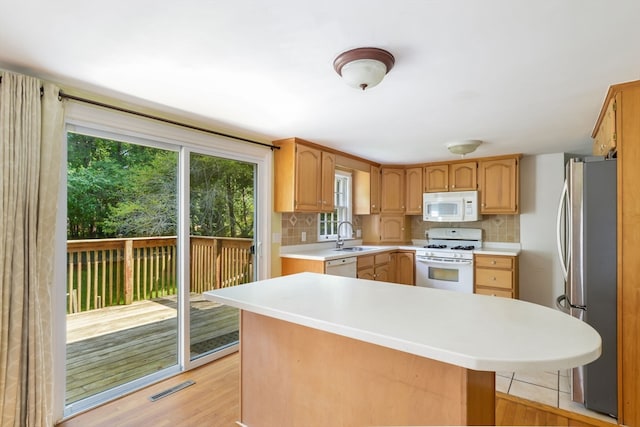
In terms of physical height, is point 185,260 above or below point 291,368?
above

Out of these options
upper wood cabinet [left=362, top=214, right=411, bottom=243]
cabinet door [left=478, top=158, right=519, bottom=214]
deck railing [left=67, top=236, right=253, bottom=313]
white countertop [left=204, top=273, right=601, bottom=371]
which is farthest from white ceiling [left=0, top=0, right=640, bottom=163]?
upper wood cabinet [left=362, top=214, right=411, bottom=243]

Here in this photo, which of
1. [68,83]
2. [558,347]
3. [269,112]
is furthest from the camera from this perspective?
[269,112]

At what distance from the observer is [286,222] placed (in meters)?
3.83

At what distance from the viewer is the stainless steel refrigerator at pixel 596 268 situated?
2.10 meters

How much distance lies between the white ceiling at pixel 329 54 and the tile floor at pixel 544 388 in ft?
6.37

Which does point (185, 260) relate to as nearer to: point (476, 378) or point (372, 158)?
point (476, 378)

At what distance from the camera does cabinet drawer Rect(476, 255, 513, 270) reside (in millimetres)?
4105

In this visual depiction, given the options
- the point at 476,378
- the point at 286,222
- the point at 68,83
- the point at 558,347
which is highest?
the point at 68,83

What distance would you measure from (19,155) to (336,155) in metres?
3.05

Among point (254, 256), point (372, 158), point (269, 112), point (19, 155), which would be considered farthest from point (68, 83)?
point (372, 158)

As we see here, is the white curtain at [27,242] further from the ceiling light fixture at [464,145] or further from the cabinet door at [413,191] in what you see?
the cabinet door at [413,191]

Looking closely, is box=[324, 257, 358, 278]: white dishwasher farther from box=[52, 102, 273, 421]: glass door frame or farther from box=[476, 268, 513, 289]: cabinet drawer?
box=[476, 268, 513, 289]: cabinet drawer

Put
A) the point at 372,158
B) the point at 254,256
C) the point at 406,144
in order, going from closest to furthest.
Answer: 1. the point at 254,256
2. the point at 406,144
3. the point at 372,158

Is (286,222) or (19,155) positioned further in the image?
(286,222)
